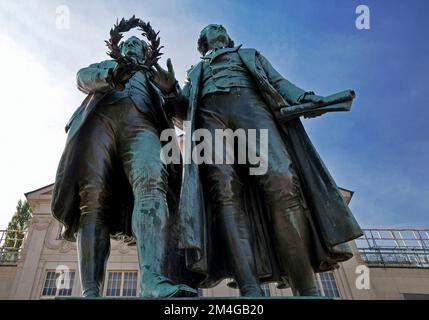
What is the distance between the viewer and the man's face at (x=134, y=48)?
5.12m

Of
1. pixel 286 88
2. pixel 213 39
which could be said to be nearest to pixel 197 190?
pixel 286 88

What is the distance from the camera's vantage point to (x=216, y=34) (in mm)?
5922

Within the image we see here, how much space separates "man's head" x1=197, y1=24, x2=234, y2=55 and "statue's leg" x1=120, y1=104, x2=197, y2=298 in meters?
1.80

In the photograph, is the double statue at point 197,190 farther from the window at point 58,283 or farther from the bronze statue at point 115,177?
the window at point 58,283

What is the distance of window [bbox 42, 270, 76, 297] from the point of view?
22375 mm

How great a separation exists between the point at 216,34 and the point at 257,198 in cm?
258

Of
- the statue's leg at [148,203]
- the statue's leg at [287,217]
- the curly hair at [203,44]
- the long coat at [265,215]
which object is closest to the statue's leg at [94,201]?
the statue's leg at [148,203]

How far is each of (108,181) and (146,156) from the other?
0.53 metres

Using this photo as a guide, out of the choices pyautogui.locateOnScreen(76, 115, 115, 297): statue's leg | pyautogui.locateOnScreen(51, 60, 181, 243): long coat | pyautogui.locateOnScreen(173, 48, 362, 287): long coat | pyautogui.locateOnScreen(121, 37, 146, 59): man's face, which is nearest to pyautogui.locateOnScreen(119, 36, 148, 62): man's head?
pyautogui.locateOnScreen(121, 37, 146, 59): man's face

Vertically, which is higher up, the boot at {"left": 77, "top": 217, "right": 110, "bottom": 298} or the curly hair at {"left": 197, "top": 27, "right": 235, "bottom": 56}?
the curly hair at {"left": 197, "top": 27, "right": 235, "bottom": 56}

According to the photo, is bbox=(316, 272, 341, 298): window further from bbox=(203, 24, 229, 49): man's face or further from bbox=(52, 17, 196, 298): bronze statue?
bbox=(52, 17, 196, 298): bronze statue

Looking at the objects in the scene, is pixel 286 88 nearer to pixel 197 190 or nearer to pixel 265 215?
pixel 265 215

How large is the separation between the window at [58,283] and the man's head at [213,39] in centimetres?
1973

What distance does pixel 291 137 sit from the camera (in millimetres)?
4871
